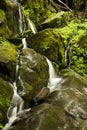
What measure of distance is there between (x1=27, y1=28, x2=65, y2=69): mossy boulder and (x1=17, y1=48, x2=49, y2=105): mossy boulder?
108 centimetres

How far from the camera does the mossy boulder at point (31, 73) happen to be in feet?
27.8

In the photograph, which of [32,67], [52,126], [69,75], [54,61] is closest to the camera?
[52,126]

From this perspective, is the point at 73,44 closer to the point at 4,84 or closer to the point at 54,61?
the point at 54,61

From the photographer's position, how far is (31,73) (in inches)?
350

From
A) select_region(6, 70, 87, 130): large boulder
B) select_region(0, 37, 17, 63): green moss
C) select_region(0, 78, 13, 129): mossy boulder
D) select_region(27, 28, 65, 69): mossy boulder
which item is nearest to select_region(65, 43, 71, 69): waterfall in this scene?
select_region(27, 28, 65, 69): mossy boulder

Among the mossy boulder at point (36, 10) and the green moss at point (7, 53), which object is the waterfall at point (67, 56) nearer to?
the mossy boulder at point (36, 10)

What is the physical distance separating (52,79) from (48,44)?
1463 mm

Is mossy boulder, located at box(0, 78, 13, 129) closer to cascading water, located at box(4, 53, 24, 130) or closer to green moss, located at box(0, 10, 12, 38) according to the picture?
cascading water, located at box(4, 53, 24, 130)

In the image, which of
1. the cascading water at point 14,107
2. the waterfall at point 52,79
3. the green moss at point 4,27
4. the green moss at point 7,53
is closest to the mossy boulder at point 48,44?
the waterfall at point 52,79

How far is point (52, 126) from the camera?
684cm

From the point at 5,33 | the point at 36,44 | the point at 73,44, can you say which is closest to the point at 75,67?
the point at 73,44

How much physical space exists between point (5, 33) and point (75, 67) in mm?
3281

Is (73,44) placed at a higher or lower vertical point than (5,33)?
lower

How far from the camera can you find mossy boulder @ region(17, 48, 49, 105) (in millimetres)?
8461
